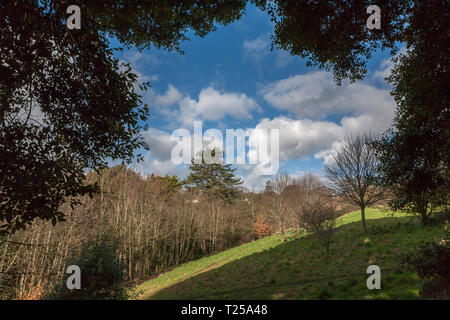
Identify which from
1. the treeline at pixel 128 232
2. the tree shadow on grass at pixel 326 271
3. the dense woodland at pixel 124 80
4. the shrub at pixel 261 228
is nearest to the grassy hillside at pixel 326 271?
the tree shadow on grass at pixel 326 271

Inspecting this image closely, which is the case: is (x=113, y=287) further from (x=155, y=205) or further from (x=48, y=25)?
(x=155, y=205)

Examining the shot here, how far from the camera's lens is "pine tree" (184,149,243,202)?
133 feet

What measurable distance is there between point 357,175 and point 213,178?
100 feet

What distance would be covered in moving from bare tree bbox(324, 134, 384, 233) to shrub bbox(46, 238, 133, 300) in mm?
13262

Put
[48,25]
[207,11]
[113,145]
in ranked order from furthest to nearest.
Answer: [113,145] < [207,11] < [48,25]

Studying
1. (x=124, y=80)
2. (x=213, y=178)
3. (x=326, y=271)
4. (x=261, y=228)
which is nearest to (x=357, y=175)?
(x=326, y=271)

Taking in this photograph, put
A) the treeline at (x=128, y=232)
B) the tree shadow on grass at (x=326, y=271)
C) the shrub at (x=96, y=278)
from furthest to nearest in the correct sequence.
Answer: the treeline at (x=128, y=232), the shrub at (x=96, y=278), the tree shadow on grass at (x=326, y=271)

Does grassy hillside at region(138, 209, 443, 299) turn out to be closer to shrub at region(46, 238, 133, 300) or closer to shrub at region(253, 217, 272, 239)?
shrub at region(46, 238, 133, 300)

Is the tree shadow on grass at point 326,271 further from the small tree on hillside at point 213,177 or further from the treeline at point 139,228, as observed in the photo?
the small tree on hillside at point 213,177

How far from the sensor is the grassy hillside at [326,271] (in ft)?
19.2

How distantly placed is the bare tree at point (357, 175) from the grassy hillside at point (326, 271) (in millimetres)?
1941

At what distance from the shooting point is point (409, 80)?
459cm
